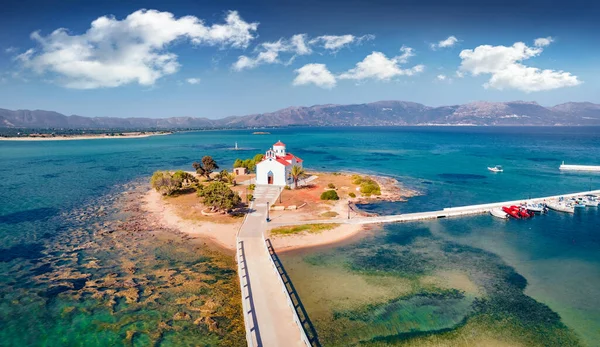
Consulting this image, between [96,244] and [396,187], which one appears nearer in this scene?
[96,244]

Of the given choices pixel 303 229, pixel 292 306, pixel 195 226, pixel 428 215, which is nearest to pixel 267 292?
pixel 292 306

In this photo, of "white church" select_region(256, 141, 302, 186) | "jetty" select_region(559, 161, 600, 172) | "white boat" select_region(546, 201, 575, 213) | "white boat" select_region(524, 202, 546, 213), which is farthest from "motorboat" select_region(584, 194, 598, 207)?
"white church" select_region(256, 141, 302, 186)

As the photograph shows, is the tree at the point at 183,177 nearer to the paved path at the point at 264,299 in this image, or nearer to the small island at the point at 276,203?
the small island at the point at 276,203

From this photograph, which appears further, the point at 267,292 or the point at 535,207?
the point at 535,207

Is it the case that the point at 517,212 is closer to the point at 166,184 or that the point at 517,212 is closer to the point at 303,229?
the point at 303,229

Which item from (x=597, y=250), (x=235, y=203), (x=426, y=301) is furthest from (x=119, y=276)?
(x=597, y=250)

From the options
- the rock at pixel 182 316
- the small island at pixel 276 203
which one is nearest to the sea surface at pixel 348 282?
the rock at pixel 182 316

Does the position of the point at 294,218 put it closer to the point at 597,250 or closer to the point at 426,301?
the point at 426,301
